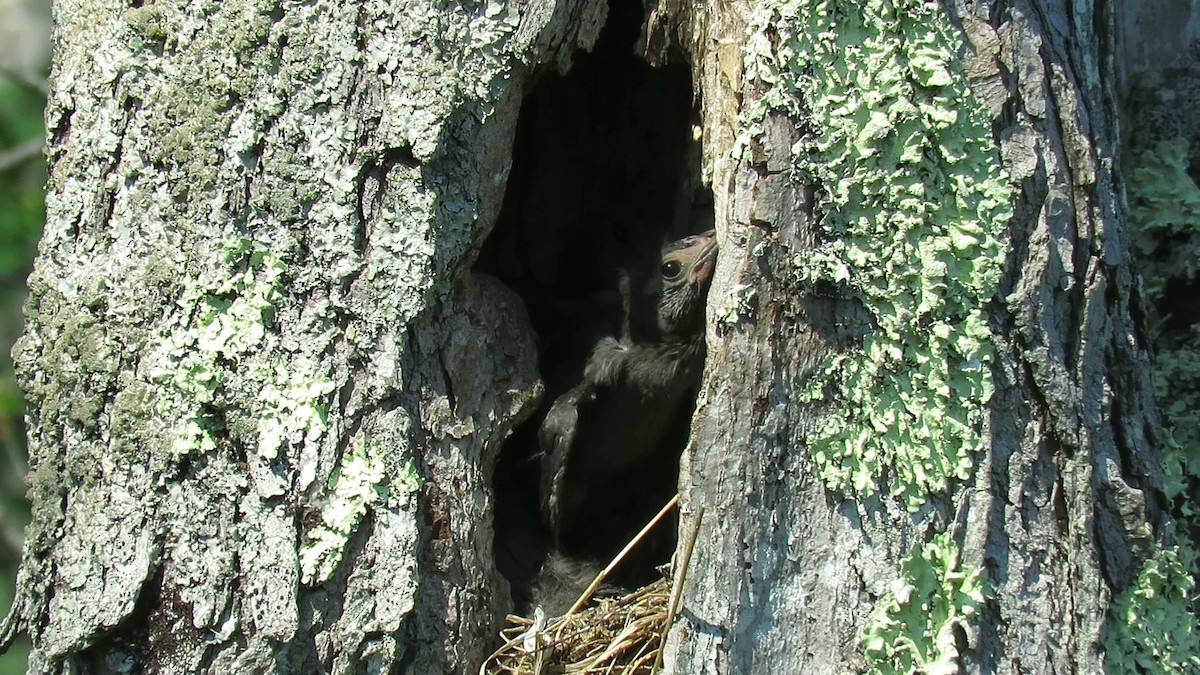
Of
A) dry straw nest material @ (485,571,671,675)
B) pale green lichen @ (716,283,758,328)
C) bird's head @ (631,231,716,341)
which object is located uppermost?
bird's head @ (631,231,716,341)

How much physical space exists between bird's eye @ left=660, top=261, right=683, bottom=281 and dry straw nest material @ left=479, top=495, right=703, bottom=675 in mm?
955

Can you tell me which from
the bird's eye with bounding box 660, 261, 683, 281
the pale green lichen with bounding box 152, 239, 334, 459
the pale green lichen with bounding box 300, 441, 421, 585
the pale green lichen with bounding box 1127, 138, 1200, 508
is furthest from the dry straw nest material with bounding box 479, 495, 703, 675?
the pale green lichen with bounding box 1127, 138, 1200, 508

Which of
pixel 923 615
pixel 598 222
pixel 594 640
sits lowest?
pixel 594 640

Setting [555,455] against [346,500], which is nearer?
[346,500]

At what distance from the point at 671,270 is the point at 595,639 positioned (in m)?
1.19

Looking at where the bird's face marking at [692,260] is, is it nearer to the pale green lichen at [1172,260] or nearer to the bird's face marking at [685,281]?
the bird's face marking at [685,281]

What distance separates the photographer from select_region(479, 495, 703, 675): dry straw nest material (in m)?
2.37

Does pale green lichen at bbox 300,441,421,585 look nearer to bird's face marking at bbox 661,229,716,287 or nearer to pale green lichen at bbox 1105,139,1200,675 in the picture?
bird's face marking at bbox 661,229,716,287

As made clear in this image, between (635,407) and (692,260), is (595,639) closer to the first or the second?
(635,407)

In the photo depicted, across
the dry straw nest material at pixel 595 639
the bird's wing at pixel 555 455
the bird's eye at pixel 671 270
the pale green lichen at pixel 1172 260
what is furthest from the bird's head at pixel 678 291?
the pale green lichen at pixel 1172 260

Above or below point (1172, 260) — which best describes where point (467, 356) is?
below

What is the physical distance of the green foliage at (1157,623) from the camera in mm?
2053

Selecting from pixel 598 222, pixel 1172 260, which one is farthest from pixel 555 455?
pixel 1172 260

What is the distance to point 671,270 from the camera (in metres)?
3.31
